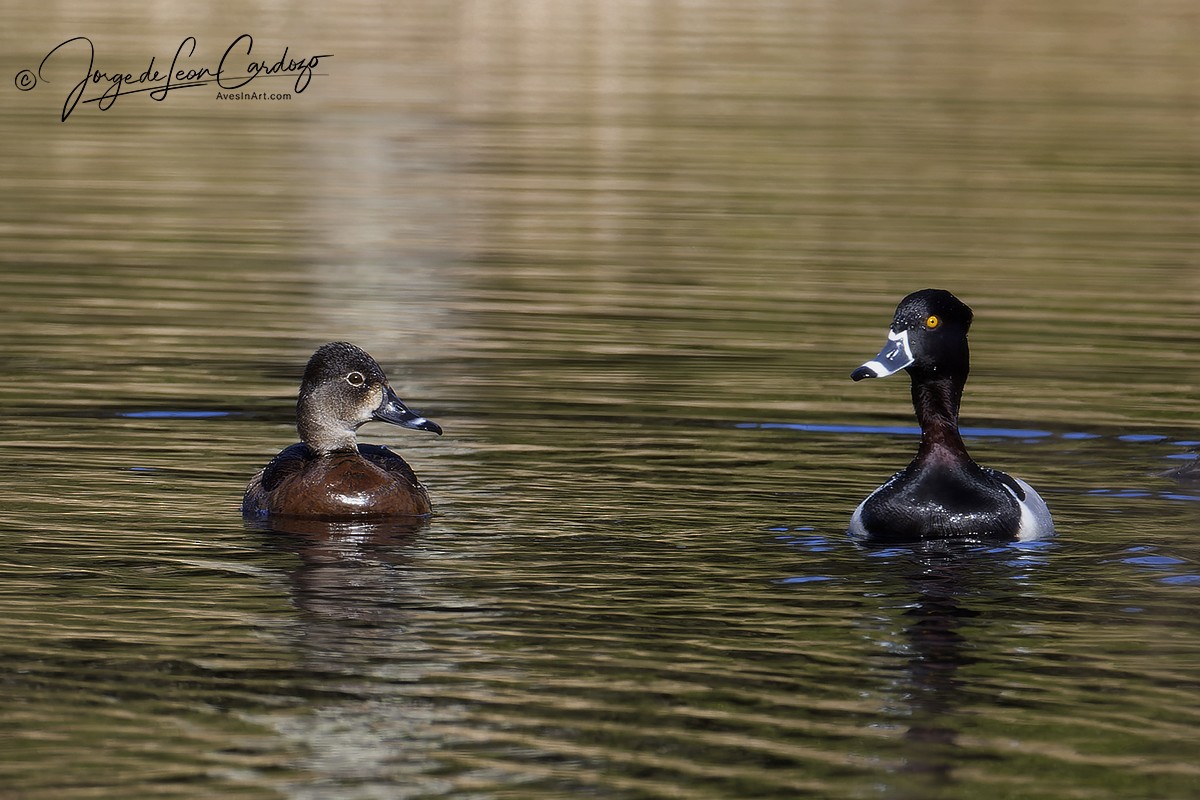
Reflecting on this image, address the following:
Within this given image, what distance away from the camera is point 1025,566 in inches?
473

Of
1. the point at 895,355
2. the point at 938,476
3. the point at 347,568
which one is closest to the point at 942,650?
the point at 938,476

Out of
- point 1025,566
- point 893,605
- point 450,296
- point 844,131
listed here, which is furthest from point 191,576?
point 844,131

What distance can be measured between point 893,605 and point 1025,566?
1.21 m

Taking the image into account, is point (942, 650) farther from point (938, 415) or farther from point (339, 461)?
point (339, 461)

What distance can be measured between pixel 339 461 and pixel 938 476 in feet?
11.3

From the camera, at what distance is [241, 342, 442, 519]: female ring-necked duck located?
42.6 ft

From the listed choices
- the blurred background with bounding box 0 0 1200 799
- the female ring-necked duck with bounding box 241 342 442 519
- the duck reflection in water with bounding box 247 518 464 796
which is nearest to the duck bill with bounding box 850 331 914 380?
the blurred background with bounding box 0 0 1200 799

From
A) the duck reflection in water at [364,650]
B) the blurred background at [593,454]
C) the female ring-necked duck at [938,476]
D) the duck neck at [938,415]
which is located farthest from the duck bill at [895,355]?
the duck reflection in water at [364,650]

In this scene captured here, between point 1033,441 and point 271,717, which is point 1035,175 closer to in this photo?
point 1033,441

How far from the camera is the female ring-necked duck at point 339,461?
1299 centimetres

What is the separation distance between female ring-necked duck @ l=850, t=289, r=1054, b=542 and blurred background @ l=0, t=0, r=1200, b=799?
9.6 inches

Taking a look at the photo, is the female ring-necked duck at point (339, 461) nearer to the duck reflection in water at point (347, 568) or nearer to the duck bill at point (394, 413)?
the duck bill at point (394, 413)

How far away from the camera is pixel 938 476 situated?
12.7 m

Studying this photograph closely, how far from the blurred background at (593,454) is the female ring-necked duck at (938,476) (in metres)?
0.24
